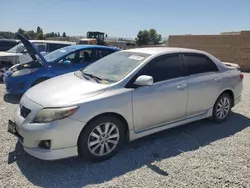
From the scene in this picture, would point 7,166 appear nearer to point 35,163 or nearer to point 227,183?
point 35,163

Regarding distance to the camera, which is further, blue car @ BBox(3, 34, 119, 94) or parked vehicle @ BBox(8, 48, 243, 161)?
blue car @ BBox(3, 34, 119, 94)

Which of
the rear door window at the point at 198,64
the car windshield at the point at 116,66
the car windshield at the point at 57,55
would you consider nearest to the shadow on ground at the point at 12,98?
the car windshield at the point at 57,55

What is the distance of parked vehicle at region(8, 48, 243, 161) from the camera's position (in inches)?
118

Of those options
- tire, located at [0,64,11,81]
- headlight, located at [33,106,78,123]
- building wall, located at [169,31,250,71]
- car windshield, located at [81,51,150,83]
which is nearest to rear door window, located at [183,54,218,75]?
car windshield, located at [81,51,150,83]

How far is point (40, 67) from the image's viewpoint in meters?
6.34

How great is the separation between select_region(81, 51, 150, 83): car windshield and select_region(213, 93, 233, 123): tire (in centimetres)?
187

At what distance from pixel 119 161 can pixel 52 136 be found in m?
0.99

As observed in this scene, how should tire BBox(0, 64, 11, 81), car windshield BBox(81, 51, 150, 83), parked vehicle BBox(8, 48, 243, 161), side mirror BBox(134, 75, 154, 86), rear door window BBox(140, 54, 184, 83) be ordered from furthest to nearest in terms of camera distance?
tire BBox(0, 64, 11, 81) < rear door window BBox(140, 54, 184, 83) < car windshield BBox(81, 51, 150, 83) < side mirror BBox(134, 75, 154, 86) < parked vehicle BBox(8, 48, 243, 161)

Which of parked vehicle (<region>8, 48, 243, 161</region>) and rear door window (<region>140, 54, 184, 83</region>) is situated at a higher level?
rear door window (<region>140, 54, 184, 83</region>)

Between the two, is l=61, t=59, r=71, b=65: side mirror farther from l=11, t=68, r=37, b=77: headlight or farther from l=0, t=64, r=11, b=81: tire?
l=0, t=64, r=11, b=81: tire

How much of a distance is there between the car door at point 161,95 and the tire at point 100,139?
323 mm

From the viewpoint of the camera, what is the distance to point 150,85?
3.58m

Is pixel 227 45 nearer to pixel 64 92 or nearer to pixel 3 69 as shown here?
pixel 3 69

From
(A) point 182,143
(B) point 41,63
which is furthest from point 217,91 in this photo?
(B) point 41,63
